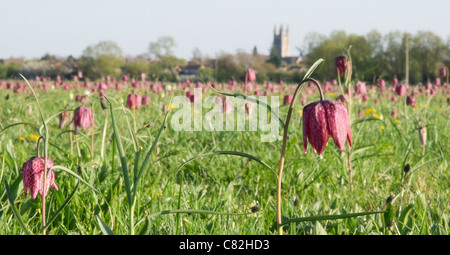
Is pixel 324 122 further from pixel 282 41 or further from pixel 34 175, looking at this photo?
pixel 282 41

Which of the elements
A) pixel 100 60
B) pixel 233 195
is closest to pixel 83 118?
pixel 233 195

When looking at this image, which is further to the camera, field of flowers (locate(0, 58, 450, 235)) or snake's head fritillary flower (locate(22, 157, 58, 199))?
snake's head fritillary flower (locate(22, 157, 58, 199))

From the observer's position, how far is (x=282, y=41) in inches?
4085

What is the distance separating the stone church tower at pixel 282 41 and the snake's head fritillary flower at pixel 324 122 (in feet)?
339

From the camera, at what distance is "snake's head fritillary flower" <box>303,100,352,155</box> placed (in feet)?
3.46

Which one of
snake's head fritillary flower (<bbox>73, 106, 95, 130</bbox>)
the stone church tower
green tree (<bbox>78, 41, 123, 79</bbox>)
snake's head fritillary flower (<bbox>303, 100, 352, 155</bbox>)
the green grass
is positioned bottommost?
the green grass

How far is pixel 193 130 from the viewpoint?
3164 millimetres

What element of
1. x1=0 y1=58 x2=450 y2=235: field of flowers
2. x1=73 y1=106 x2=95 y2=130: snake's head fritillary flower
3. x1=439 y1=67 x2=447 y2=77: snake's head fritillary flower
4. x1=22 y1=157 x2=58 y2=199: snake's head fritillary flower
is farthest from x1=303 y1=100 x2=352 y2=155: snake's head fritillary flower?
x1=439 y1=67 x2=447 y2=77: snake's head fritillary flower

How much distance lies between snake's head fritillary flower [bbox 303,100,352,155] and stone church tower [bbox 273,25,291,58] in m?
103

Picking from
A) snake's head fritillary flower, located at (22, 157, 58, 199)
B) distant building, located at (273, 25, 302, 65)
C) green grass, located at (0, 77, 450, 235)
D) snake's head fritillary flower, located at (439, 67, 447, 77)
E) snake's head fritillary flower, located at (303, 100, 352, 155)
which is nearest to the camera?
snake's head fritillary flower, located at (303, 100, 352, 155)

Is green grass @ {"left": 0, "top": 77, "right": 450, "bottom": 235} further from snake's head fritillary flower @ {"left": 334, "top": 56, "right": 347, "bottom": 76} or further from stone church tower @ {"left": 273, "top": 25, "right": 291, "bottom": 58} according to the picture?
stone church tower @ {"left": 273, "top": 25, "right": 291, "bottom": 58}

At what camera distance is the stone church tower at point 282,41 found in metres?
103

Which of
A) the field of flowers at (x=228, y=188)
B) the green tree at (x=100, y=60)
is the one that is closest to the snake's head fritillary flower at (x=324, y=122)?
the field of flowers at (x=228, y=188)

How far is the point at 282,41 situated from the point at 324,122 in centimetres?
10524
